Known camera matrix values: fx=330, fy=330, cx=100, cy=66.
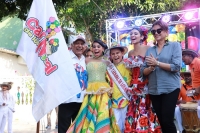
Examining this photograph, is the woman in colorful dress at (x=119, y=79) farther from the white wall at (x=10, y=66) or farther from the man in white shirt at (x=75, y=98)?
the white wall at (x=10, y=66)

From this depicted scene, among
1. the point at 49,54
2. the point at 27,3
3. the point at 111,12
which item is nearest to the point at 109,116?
the point at 49,54

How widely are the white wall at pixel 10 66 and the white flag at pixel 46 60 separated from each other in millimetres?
19264

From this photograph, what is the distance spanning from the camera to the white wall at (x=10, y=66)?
78.0ft

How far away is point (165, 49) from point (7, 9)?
4.19m

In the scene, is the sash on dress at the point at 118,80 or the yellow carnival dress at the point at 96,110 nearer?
the yellow carnival dress at the point at 96,110

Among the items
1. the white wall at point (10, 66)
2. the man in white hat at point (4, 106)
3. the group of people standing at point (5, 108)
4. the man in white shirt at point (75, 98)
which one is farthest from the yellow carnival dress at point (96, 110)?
the white wall at point (10, 66)

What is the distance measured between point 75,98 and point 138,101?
962mm

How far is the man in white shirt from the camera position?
5082 mm

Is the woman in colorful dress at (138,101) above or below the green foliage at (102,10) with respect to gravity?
below

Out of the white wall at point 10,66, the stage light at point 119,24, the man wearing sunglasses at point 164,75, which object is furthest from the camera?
the white wall at point 10,66

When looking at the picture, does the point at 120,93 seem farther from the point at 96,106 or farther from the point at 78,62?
the point at 78,62

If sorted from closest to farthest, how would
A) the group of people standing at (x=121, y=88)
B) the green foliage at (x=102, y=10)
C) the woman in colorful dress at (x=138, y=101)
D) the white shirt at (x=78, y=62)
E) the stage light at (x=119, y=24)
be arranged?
1. the group of people standing at (x=121, y=88)
2. the woman in colorful dress at (x=138, y=101)
3. the white shirt at (x=78, y=62)
4. the stage light at (x=119, y=24)
5. the green foliage at (x=102, y=10)

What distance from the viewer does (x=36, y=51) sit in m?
4.70

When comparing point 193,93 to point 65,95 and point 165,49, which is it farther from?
point 65,95
